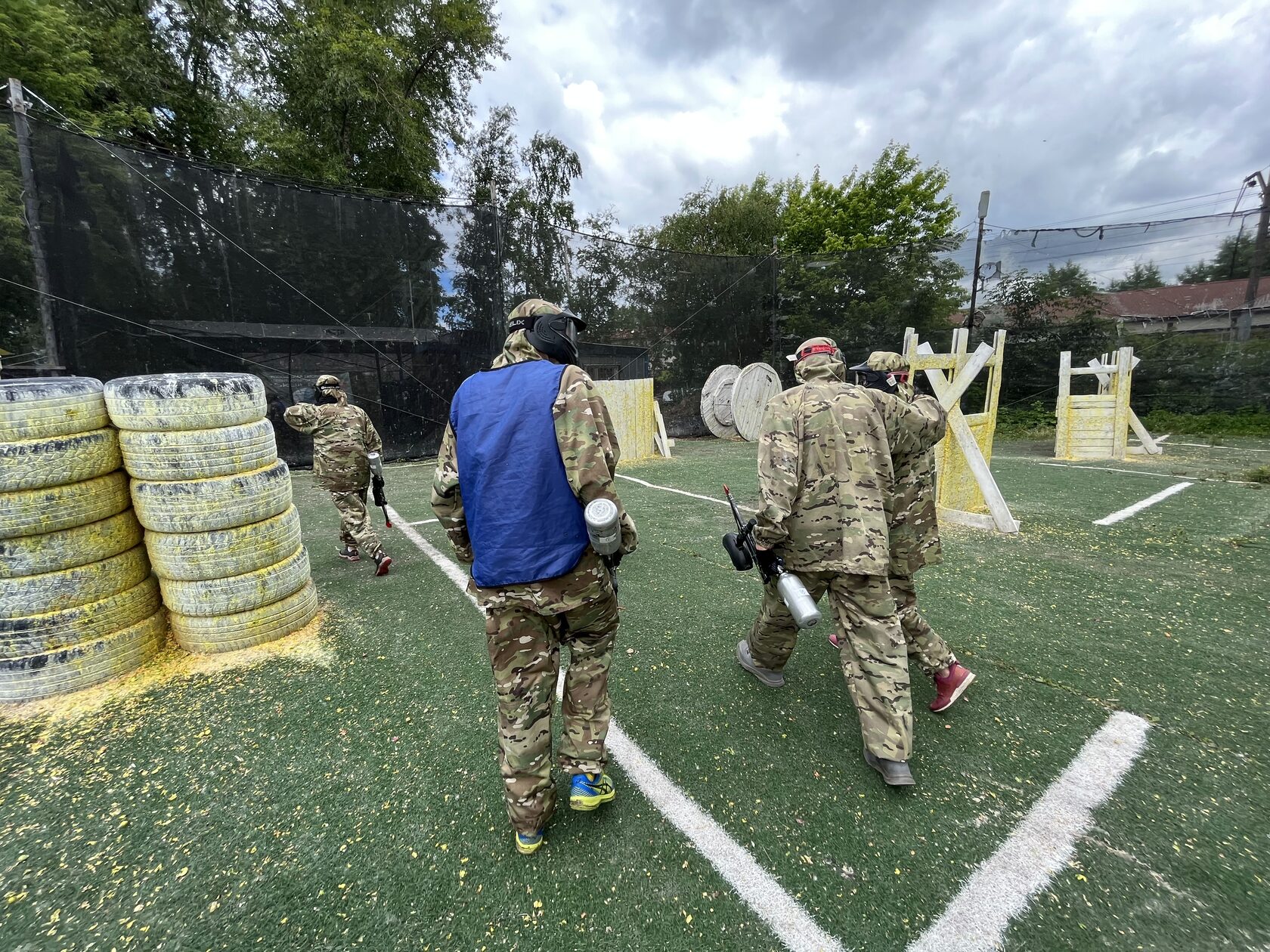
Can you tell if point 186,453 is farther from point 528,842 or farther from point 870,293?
point 870,293

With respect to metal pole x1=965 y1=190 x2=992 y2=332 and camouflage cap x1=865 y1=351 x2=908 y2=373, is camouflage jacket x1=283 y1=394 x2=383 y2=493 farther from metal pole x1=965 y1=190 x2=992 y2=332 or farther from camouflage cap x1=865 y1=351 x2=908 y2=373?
Result: metal pole x1=965 y1=190 x2=992 y2=332

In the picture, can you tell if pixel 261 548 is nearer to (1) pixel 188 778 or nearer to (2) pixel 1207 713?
(1) pixel 188 778

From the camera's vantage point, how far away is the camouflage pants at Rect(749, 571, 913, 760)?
2082 millimetres

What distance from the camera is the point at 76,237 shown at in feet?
25.7

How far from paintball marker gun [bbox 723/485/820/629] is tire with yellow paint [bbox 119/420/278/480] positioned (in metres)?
3.03

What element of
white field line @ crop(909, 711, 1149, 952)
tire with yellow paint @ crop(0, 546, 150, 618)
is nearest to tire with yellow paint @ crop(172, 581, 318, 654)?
tire with yellow paint @ crop(0, 546, 150, 618)

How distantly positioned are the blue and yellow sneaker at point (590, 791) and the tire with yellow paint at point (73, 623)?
2.96 metres

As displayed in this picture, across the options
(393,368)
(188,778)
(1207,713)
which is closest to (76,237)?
(393,368)

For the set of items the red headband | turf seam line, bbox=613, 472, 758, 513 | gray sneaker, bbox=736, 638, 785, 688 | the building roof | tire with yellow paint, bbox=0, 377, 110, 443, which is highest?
the building roof

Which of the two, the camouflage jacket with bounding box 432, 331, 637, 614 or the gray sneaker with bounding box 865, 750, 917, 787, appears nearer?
the camouflage jacket with bounding box 432, 331, 637, 614

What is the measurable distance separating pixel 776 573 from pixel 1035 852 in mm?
1264

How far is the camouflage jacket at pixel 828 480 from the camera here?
219 centimetres

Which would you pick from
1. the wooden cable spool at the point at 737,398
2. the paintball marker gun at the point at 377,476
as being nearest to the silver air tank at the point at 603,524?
the paintball marker gun at the point at 377,476

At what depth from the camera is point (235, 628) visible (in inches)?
129
